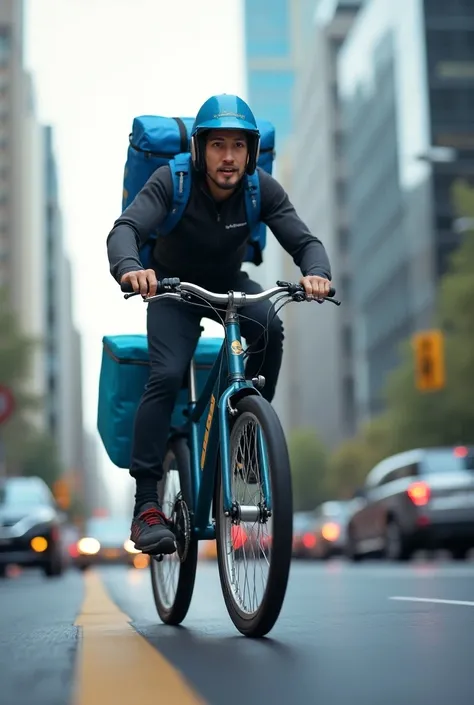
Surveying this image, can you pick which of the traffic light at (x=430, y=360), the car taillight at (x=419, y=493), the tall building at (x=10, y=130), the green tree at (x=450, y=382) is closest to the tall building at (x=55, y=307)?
the tall building at (x=10, y=130)

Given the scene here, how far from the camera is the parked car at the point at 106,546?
2825cm

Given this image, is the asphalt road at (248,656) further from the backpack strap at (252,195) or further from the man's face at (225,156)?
the man's face at (225,156)

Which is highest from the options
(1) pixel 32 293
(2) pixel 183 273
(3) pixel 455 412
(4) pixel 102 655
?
(1) pixel 32 293

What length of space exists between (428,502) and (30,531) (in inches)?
213

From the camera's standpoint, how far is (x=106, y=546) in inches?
1223

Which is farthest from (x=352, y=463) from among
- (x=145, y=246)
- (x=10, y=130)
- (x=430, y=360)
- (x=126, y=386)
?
(x=10, y=130)

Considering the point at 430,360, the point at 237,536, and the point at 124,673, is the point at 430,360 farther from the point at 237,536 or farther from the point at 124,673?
the point at 124,673

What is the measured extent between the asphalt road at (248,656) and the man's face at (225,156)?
1.81 m

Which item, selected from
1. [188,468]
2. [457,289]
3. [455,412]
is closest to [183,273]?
[188,468]

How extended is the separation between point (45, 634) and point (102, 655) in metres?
0.98

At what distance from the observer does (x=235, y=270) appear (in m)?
6.09

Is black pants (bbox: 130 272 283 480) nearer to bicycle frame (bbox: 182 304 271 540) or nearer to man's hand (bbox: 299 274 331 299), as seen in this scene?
bicycle frame (bbox: 182 304 271 540)

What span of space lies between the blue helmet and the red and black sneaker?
1.48 metres

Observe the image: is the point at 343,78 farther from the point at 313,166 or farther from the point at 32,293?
the point at 32,293
